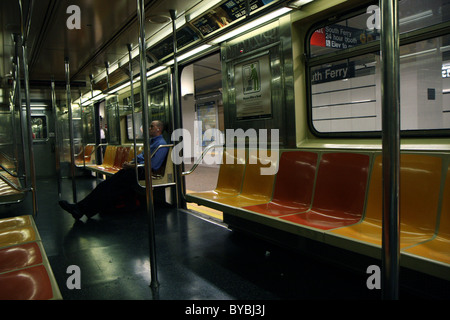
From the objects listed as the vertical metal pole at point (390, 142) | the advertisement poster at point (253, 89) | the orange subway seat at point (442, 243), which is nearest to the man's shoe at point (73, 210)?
the advertisement poster at point (253, 89)

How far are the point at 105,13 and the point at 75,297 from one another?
3057 millimetres

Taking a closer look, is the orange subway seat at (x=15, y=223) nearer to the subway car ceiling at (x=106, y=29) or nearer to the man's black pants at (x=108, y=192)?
the subway car ceiling at (x=106, y=29)

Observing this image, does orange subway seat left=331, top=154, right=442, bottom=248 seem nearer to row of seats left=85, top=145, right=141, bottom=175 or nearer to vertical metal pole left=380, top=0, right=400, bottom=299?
vertical metal pole left=380, top=0, right=400, bottom=299

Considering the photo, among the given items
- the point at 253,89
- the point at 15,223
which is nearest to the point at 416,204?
the point at 253,89

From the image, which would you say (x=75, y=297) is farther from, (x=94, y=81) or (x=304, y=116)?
(x=94, y=81)

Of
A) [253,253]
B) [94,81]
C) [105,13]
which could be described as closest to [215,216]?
[253,253]

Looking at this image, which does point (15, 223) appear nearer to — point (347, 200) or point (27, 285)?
point (27, 285)

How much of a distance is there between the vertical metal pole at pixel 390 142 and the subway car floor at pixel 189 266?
1.47 m

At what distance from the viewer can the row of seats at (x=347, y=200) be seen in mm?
1893

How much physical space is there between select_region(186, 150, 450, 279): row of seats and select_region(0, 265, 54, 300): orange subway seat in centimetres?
149

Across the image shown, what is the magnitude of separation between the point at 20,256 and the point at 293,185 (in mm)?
2130

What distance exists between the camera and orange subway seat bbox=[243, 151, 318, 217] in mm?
2861

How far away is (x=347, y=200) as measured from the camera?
2543 mm
